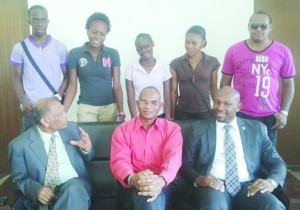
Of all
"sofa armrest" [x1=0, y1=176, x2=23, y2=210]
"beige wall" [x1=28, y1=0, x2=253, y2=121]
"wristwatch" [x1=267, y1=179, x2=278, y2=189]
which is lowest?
"sofa armrest" [x1=0, y1=176, x2=23, y2=210]

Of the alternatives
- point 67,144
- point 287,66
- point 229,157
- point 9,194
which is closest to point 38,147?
point 67,144

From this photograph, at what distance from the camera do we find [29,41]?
2.89 meters

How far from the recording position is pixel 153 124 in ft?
8.00

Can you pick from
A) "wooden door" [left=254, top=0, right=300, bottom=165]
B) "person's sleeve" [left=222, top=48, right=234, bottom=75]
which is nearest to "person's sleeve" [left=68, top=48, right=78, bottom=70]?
"person's sleeve" [left=222, top=48, right=234, bottom=75]

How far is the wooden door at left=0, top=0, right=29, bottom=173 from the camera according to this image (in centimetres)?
382

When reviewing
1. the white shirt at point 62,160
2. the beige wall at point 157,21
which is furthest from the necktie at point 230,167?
the beige wall at point 157,21

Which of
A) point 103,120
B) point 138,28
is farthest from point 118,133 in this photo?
point 138,28

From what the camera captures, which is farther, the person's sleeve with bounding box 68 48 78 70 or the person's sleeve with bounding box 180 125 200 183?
the person's sleeve with bounding box 68 48 78 70

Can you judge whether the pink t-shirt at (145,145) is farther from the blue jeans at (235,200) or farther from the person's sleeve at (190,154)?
the blue jeans at (235,200)

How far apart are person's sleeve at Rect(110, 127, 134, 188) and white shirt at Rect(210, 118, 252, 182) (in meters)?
0.60

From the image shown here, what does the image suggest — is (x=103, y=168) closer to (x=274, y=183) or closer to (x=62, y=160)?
(x=62, y=160)

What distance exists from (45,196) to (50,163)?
25 cm

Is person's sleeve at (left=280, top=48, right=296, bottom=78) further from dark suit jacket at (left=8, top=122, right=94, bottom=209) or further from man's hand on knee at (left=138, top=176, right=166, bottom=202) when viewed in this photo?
dark suit jacket at (left=8, top=122, right=94, bottom=209)

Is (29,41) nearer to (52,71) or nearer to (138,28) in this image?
(52,71)
